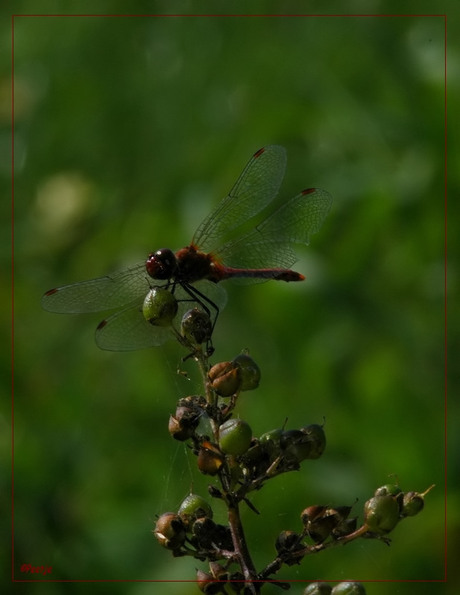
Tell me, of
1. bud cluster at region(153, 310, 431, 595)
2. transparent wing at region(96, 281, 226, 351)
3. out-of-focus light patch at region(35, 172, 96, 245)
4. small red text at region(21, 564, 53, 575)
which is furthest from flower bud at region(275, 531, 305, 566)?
out-of-focus light patch at region(35, 172, 96, 245)

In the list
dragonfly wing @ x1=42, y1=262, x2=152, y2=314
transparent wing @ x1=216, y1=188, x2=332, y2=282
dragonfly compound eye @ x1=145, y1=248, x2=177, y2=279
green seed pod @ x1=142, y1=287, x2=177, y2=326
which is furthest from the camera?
transparent wing @ x1=216, y1=188, x2=332, y2=282

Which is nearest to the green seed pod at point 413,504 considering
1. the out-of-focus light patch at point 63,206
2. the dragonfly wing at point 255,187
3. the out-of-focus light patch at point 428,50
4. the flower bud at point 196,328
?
the flower bud at point 196,328

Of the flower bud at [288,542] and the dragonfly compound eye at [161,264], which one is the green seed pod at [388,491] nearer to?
the flower bud at [288,542]

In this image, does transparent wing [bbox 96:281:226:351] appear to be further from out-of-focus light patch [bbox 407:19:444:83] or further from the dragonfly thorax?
out-of-focus light patch [bbox 407:19:444:83]

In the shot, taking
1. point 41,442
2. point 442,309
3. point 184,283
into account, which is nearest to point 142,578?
point 41,442

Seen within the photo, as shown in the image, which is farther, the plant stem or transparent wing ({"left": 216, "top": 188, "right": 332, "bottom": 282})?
transparent wing ({"left": 216, "top": 188, "right": 332, "bottom": 282})

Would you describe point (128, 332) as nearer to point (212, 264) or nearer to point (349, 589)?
point (212, 264)

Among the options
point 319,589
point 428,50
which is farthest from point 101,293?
point 428,50
